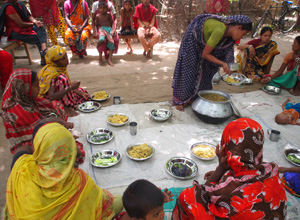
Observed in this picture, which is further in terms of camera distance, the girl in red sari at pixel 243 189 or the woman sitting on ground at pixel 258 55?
the woman sitting on ground at pixel 258 55

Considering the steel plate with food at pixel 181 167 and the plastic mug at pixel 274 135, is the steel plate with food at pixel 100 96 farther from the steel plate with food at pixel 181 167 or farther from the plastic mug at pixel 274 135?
the plastic mug at pixel 274 135

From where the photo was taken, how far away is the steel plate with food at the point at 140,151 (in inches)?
102

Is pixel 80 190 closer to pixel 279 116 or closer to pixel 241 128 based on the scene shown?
pixel 241 128

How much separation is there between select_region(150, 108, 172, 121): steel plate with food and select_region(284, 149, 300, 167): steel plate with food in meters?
1.70

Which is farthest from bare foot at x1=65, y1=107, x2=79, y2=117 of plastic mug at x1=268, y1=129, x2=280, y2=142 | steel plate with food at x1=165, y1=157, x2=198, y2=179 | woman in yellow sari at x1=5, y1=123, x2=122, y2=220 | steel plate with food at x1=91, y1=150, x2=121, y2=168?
plastic mug at x1=268, y1=129, x2=280, y2=142

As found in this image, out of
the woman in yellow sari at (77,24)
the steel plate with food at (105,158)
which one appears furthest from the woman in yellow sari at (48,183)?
the woman in yellow sari at (77,24)

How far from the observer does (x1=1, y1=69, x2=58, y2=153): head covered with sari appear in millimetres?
2281

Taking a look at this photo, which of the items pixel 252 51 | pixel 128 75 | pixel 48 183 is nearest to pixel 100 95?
pixel 128 75

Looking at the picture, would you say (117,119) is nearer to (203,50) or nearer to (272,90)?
(203,50)

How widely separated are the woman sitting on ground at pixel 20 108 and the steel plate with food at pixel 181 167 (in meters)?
1.34

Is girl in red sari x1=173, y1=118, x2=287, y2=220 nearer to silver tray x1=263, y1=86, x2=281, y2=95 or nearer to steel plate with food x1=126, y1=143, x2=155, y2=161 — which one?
steel plate with food x1=126, y1=143, x2=155, y2=161

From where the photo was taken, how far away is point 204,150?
2.78 m

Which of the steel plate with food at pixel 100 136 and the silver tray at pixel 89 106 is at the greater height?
the steel plate with food at pixel 100 136

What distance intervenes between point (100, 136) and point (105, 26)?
4509 millimetres
